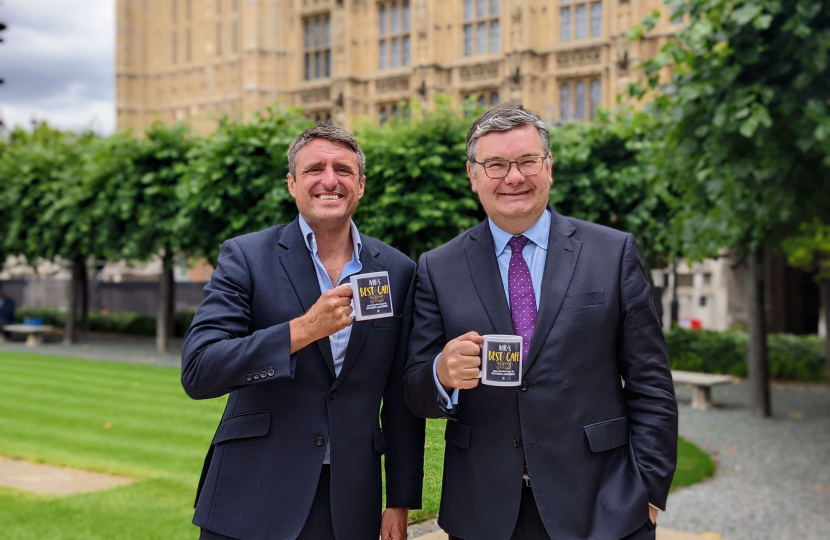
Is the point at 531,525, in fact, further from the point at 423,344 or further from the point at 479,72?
the point at 479,72

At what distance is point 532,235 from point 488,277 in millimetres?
241

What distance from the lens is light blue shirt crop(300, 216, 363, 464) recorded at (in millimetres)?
2754

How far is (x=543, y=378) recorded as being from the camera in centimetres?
250

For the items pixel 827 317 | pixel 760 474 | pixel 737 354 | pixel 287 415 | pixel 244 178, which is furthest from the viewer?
pixel 737 354

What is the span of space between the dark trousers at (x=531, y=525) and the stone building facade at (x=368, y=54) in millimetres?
22734

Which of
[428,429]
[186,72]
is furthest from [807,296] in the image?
[186,72]

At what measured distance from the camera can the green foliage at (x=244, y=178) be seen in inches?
603

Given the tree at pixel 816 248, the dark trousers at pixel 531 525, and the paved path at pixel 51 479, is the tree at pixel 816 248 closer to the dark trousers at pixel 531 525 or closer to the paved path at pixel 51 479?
the paved path at pixel 51 479

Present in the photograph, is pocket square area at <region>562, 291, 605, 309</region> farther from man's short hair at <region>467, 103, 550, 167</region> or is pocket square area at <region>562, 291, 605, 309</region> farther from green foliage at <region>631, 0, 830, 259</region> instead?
green foliage at <region>631, 0, 830, 259</region>

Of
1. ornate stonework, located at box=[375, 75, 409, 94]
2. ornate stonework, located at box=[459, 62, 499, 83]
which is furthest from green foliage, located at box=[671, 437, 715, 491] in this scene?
ornate stonework, located at box=[375, 75, 409, 94]

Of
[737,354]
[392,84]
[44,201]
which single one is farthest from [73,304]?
[737,354]

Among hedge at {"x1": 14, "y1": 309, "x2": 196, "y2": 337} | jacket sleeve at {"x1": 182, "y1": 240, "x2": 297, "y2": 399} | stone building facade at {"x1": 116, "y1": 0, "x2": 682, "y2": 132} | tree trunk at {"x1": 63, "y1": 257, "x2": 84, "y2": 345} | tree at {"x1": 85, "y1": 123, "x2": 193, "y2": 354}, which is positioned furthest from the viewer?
stone building facade at {"x1": 116, "y1": 0, "x2": 682, "y2": 132}

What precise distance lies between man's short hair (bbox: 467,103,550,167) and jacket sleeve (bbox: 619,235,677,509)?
1.88 ft

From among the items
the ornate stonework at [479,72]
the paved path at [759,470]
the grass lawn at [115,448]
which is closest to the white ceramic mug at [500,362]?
the grass lawn at [115,448]
